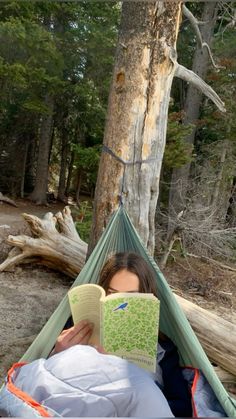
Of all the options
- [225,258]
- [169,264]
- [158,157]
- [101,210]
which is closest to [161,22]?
[158,157]

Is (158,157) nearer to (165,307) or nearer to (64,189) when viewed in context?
(165,307)

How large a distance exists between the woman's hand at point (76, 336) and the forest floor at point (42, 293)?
1035 millimetres

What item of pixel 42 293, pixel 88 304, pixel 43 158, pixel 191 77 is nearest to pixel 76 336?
pixel 88 304

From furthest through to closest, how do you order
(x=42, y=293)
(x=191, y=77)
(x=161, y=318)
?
1. (x=42, y=293)
2. (x=191, y=77)
3. (x=161, y=318)

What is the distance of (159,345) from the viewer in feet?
5.10

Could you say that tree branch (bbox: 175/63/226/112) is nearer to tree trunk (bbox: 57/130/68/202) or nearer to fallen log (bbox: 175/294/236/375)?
fallen log (bbox: 175/294/236/375)

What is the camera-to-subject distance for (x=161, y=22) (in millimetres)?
2104

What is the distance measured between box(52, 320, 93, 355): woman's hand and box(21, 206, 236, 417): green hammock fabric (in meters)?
0.16

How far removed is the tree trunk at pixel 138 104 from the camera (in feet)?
6.91

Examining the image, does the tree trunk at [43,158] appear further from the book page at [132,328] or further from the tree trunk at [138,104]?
the book page at [132,328]

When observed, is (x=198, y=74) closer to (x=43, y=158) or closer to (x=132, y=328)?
(x=43, y=158)

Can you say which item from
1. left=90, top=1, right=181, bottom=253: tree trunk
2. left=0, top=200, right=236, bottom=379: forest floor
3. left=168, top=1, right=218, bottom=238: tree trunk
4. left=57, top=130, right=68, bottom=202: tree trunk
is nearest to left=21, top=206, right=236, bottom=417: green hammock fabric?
left=90, top=1, right=181, bottom=253: tree trunk

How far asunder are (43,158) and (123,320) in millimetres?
7750

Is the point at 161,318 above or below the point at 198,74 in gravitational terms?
below
